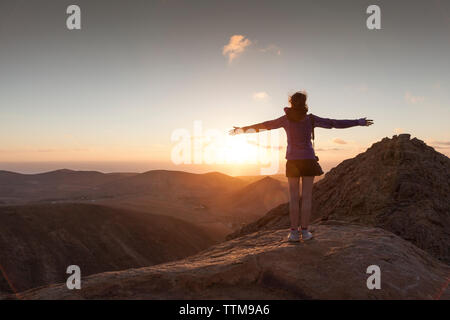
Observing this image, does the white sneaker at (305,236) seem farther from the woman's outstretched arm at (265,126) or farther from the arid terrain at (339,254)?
the woman's outstretched arm at (265,126)

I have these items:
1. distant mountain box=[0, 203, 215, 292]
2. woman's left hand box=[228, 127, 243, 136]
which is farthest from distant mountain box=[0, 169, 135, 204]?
woman's left hand box=[228, 127, 243, 136]

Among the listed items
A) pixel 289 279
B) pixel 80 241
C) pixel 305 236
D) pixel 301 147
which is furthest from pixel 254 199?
pixel 289 279

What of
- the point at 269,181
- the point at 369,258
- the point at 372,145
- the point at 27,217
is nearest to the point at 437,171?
the point at 372,145

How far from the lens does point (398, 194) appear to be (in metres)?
8.69

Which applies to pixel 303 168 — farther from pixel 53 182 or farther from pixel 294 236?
pixel 53 182

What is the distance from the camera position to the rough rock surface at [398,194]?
7555 millimetres

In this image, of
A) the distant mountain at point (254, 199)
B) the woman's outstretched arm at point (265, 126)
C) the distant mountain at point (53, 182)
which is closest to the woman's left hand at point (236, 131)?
the woman's outstretched arm at point (265, 126)

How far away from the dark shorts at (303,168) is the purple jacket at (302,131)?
7 cm

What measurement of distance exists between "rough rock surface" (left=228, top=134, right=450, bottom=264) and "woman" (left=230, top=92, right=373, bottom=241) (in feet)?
12.8

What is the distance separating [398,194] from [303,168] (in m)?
5.29

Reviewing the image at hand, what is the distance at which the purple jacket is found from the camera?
508 cm

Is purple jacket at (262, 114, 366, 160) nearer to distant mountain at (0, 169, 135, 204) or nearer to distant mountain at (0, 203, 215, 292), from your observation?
distant mountain at (0, 203, 215, 292)

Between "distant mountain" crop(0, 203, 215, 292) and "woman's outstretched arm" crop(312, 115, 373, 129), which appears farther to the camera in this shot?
"distant mountain" crop(0, 203, 215, 292)
